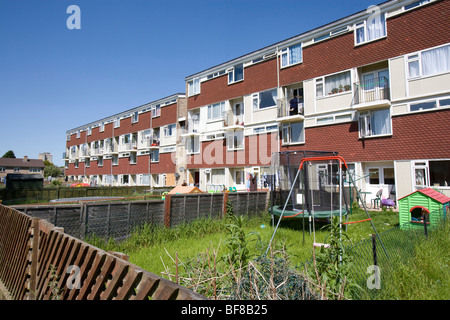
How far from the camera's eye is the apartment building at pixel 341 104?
527 inches

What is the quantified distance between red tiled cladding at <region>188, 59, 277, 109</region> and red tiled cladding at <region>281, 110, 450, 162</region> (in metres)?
6.09

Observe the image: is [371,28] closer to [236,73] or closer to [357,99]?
[357,99]

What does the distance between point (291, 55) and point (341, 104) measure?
5690 mm

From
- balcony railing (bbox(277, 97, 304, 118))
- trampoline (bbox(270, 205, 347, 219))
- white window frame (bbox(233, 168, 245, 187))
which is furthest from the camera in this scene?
white window frame (bbox(233, 168, 245, 187))

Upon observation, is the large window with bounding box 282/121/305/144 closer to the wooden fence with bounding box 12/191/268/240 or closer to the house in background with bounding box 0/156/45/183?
the wooden fence with bounding box 12/191/268/240

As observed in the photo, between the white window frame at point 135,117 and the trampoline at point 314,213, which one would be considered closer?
the trampoline at point 314,213

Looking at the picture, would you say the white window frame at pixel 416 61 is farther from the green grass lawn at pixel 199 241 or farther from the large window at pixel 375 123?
the green grass lawn at pixel 199 241

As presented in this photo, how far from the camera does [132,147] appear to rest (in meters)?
36.8

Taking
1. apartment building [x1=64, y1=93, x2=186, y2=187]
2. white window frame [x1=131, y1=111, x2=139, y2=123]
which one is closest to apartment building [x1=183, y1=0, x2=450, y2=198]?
apartment building [x1=64, y1=93, x2=186, y2=187]

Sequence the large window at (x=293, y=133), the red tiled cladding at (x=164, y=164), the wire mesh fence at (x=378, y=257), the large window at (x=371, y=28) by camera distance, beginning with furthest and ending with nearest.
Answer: the red tiled cladding at (x=164, y=164) → the large window at (x=293, y=133) → the large window at (x=371, y=28) → the wire mesh fence at (x=378, y=257)

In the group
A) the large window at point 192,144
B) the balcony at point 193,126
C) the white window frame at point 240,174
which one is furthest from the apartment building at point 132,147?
the white window frame at point 240,174

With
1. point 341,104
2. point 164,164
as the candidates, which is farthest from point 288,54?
point 164,164

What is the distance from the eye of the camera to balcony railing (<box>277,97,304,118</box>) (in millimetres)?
18953

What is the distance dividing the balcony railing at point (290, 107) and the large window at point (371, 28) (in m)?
4.96
